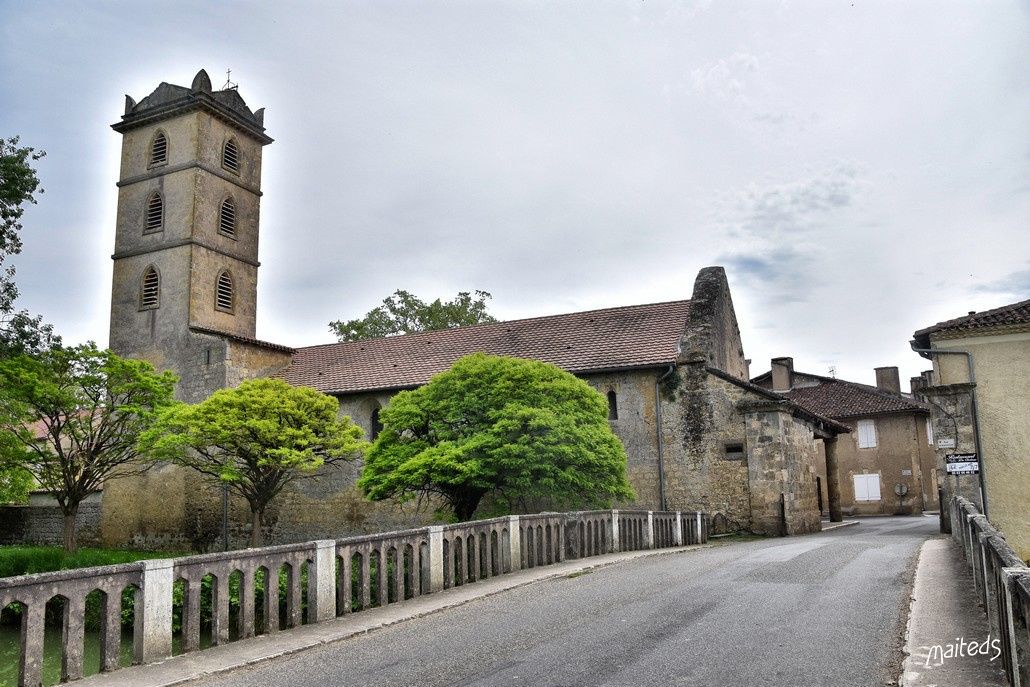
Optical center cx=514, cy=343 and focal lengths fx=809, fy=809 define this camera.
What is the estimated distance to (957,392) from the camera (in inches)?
816

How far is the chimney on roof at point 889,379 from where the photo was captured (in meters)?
48.3

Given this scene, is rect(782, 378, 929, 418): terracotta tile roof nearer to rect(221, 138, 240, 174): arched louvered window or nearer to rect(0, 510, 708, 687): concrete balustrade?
rect(221, 138, 240, 174): arched louvered window

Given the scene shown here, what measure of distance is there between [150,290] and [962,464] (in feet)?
94.4

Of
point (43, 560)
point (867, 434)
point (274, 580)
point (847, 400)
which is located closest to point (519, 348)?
point (43, 560)

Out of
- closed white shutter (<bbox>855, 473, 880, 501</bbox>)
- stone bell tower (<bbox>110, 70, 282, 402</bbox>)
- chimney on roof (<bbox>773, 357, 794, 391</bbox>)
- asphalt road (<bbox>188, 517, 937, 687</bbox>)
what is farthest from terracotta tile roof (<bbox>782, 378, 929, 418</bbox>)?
asphalt road (<bbox>188, 517, 937, 687</bbox>)

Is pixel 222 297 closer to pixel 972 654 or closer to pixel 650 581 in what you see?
pixel 650 581

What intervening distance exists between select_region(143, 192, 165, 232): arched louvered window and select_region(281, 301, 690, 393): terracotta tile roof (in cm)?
779

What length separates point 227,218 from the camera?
110 feet

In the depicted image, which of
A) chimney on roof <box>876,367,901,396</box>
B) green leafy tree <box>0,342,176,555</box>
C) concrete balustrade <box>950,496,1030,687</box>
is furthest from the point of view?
chimney on roof <box>876,367,901,396</box>

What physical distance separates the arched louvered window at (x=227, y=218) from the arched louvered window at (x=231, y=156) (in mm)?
1426

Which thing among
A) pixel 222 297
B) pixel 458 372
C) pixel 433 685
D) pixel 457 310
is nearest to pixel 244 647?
pixel 433 685

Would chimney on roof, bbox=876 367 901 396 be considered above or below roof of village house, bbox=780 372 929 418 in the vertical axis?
above

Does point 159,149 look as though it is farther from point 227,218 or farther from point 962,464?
point 962,464

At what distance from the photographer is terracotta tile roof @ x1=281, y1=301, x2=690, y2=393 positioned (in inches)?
1067
